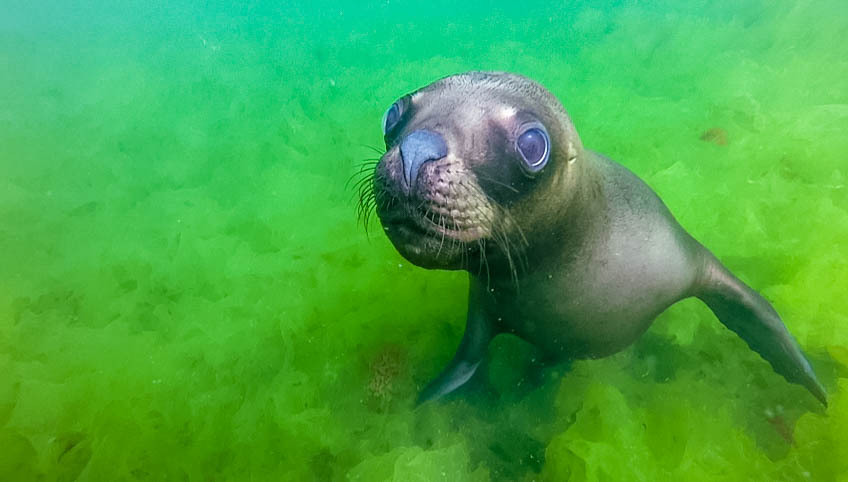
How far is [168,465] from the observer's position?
2.26 metres

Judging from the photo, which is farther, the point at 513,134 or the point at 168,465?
the point at 168,465

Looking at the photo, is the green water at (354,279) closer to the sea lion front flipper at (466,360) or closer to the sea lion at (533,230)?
the sea lion front flipper at (466,360)

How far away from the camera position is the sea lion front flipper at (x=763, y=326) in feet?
6.86

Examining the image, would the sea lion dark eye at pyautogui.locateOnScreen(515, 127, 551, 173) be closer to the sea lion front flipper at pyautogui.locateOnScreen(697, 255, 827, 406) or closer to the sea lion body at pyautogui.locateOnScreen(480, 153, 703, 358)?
the sea lion body at pyautogui.locateOnScreen(480, 153, 703, 358)

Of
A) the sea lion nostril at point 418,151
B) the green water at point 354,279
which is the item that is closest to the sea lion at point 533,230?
the sea lion nostril at point 418,151

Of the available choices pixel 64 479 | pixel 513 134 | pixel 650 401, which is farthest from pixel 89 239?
pixel 650 401

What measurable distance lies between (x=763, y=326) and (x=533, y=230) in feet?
3.79

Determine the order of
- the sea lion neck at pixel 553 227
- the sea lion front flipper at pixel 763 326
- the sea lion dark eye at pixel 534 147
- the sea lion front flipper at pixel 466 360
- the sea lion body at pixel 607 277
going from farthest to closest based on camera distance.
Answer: the sea lion front flipper at pixel 466 360
the sea lion front flipper at pixel 763 326
the sea lion body at pixel 607 277
the sea lion neck at pixel 553 227
the sea lion dark eye at pixel 534 147

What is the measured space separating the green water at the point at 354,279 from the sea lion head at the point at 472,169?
0.99m

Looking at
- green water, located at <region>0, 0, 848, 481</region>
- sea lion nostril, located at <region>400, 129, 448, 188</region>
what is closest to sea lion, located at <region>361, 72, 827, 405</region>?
sea lion nostril, located at <region>400, 129, 448, 188</region>

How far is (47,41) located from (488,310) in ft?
25.0

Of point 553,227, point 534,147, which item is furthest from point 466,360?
point 534,147

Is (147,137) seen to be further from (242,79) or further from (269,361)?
(269,361)

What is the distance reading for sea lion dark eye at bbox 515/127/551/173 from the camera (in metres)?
1.50
